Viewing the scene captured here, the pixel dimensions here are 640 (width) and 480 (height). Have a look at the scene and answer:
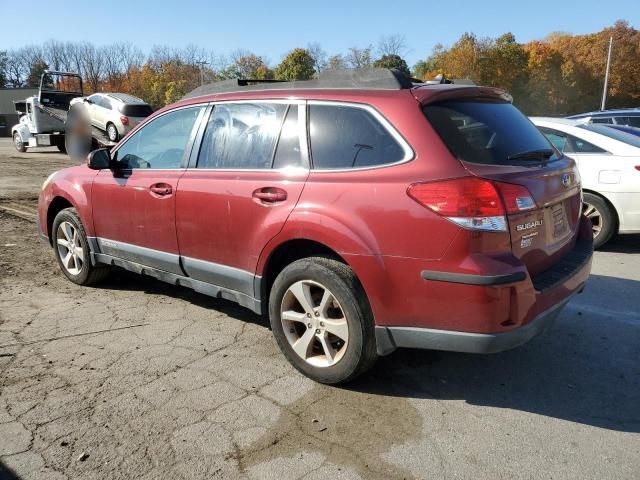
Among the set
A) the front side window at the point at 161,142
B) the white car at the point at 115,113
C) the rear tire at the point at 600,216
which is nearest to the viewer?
the front side window at the point at 161,142

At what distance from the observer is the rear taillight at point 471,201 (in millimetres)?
2688

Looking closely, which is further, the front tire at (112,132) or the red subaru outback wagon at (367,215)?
the front tire at (112,132)

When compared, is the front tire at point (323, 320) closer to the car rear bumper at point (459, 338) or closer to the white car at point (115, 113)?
the car rear bumper at point (459, 338)

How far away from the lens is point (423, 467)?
2.54 m

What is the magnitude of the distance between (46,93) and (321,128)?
21074 millimetres

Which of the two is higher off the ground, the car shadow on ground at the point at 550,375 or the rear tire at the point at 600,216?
the rear tire at the point at 600,216

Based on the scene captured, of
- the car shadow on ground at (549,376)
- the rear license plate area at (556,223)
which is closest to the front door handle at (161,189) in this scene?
the car shadow on ground at (549,376)

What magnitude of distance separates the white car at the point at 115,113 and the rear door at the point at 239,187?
14.4 m

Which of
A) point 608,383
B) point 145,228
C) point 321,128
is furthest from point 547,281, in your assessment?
point 145,228

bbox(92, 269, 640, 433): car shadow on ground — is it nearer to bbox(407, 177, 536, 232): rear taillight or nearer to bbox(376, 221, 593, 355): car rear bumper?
bbox(376, 221, 593, 355): car rear bumper

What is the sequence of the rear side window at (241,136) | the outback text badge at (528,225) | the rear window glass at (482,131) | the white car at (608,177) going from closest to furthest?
the outback text badge at (528,225)
the rear window glass at (482,131)
the rear side window at (241,136)
the white car at (608,177)

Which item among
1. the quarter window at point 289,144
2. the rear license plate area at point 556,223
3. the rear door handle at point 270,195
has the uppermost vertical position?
the quarter window at point 289,144

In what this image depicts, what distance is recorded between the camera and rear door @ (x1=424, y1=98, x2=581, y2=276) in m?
2.85

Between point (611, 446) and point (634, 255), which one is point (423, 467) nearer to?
point (611, 446)
